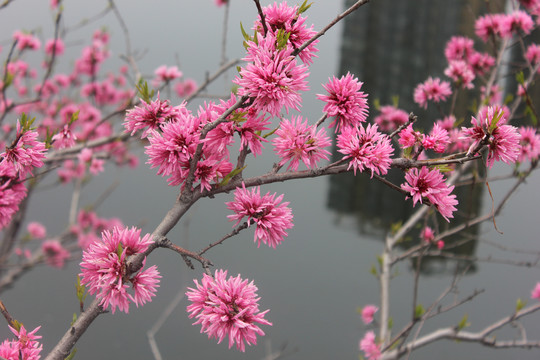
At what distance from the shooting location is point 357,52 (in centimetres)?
443

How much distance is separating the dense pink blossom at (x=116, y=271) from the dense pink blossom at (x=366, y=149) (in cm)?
31

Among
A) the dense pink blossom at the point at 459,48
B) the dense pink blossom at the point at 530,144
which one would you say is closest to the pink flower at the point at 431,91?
the dense pink blossom at the point at 530,144

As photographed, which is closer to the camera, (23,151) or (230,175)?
(230,175)

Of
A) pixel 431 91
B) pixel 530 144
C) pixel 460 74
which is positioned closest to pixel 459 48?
pixel 460 74

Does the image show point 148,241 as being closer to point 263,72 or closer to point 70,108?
point 263,72

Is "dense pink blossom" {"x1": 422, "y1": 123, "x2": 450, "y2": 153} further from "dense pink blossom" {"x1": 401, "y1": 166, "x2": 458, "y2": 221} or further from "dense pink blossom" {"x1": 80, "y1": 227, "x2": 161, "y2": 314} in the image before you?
"dense pink blossom" {"x1": 80, "y1": 227, "x2": 161, "y2": 314}

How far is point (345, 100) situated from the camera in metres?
0.62

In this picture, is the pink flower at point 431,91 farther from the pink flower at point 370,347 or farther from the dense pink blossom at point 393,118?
the pink flower at point 370,347

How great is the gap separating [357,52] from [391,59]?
397 mm

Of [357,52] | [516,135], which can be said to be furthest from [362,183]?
[516,135]

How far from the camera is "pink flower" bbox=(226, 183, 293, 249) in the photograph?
24.0 inches

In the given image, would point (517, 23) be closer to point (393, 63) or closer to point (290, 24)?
point (290, 24)

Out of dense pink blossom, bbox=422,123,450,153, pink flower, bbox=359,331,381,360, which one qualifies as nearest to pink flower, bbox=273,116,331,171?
dense pink blossom, bbox=422,123,450,153

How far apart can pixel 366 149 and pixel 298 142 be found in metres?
0.10
